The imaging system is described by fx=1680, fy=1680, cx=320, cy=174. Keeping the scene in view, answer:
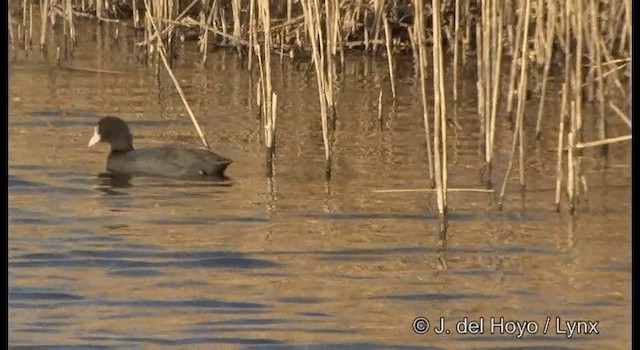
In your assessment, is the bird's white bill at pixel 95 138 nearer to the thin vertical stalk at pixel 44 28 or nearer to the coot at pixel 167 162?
the coot at pixel 167 162

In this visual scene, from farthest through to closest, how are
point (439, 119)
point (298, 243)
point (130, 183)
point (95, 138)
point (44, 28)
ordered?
point (44, 28) < point (95, 138) < point (130, 183) < point (298, 243) < point (439, 119)

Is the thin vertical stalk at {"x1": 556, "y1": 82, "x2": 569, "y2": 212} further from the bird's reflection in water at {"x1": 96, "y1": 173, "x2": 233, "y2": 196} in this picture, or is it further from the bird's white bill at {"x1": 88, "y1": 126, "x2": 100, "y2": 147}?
the bird's white bill at {"x1": 88, "y1": 126, "x2": 100, "y2": 147}

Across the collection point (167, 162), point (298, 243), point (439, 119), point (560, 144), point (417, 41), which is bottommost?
point (298, 243)

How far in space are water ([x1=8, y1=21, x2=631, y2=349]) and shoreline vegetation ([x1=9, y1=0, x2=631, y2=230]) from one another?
19 cm

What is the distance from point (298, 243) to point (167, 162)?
192 cm

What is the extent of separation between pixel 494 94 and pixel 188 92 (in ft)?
14.5

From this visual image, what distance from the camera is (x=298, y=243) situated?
7379 millimetres

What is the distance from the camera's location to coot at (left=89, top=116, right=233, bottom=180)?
355 inches

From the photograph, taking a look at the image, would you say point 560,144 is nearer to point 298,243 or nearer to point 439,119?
point 439,119

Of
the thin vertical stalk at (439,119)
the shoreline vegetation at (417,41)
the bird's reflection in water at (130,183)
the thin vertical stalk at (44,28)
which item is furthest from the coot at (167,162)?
the thin vertical stalk at (44,28)

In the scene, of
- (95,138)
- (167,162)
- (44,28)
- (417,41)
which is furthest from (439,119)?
(44,28)

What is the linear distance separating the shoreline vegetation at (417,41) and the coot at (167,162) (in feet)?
1.00

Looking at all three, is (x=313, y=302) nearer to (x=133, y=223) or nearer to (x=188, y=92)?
(x=133, y=223)

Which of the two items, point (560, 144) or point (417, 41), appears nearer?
point (560, 144)
